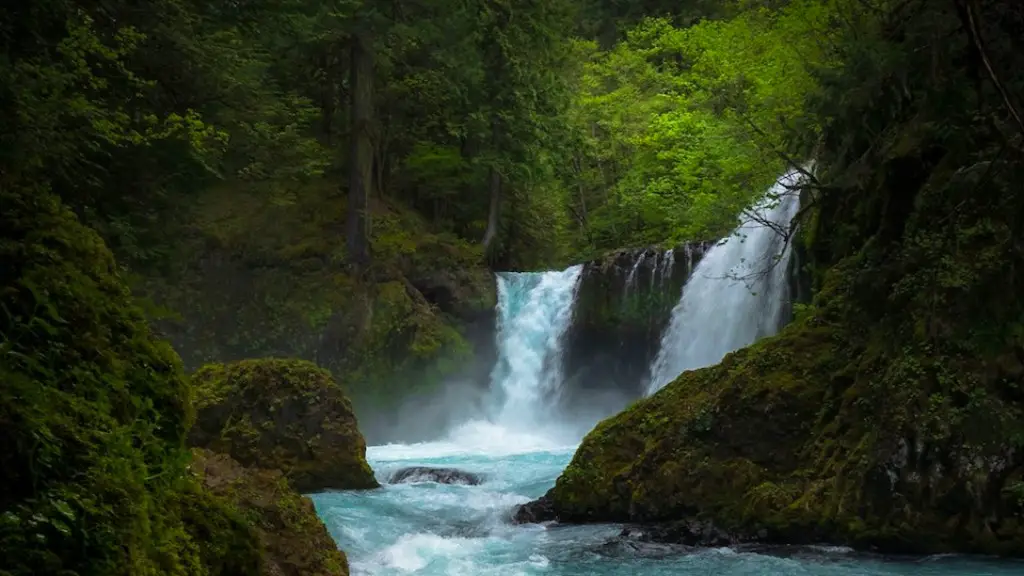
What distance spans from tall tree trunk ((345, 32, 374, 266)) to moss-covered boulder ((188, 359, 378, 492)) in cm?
761

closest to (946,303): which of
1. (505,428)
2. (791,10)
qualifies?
(791,10)

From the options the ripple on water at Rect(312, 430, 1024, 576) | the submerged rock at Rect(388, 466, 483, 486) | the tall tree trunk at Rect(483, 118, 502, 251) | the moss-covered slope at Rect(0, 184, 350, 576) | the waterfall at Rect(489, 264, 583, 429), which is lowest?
the ripple on water at Rect(312, 430, 1024, 576)

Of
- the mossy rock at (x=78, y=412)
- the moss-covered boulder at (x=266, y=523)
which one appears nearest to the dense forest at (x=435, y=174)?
the moss-covered boulder at (x=266, y=523)

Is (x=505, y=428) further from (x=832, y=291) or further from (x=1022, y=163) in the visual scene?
(x=1022, y=163)

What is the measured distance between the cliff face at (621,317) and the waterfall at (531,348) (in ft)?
1.18

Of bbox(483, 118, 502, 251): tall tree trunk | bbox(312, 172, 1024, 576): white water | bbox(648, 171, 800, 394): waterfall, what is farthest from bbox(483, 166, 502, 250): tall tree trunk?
bbox(312, 172, 1024, 576): white water

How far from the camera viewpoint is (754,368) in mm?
9117

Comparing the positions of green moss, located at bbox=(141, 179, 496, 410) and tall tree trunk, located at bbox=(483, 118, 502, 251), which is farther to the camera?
tall tree trunk, located at bbox=(483, 118, 502, 251)

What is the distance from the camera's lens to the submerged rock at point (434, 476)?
39.8 feet

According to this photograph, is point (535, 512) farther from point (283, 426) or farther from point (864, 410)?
point (283, 426)

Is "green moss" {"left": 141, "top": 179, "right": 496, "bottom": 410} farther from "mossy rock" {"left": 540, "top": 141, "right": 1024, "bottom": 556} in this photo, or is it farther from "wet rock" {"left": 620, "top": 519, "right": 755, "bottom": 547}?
"wet rock" {"left": 620, "top": 519, "right": 755, "bottom": 547}

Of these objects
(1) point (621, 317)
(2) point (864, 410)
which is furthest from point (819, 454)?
(1) point (621, 317)

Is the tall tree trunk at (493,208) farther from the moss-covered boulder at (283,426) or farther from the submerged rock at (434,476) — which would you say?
the moss-covered boulder at (283,426)

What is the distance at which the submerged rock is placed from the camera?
39.8ft
